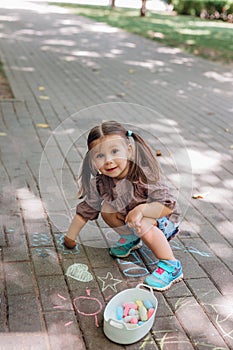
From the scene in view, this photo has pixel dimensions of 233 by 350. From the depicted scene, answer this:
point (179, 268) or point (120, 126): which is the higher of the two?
point (120, 126)

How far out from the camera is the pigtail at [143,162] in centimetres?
282

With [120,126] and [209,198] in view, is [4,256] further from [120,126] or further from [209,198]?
[209,198]

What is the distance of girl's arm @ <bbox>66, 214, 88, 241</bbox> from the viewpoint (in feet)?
9.93

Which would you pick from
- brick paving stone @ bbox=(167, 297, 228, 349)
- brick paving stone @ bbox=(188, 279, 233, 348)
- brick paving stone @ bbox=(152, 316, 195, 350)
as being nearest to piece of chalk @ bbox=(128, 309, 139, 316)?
brick paving stone @ bbox=(152, 316, 195, 350)

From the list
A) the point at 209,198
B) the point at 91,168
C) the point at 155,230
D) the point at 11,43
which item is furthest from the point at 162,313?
the point at 11,43

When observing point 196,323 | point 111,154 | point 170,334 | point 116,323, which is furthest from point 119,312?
point 111,154

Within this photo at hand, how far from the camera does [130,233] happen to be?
10.2 feet

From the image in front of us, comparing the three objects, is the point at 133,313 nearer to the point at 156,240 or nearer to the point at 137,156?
the point at 156,240

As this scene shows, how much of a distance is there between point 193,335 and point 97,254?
2.84 feet

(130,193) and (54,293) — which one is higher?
(130,193)

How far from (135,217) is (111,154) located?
0.36 meters

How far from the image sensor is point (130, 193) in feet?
9.49

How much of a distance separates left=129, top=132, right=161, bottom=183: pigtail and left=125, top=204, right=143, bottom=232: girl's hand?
6.6 inches

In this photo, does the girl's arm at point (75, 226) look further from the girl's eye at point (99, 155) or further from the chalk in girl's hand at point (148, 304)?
the chalk in girl's hand at point (148, 304)
